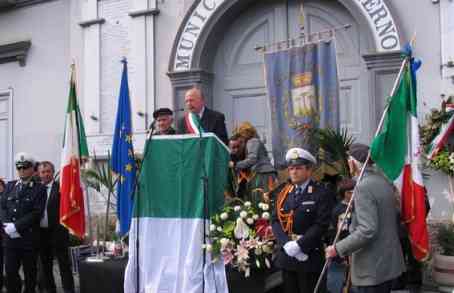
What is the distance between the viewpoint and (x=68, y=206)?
7.07 metres

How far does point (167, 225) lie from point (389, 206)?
96.8 inches

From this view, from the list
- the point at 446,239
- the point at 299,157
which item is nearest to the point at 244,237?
the point at 299,157

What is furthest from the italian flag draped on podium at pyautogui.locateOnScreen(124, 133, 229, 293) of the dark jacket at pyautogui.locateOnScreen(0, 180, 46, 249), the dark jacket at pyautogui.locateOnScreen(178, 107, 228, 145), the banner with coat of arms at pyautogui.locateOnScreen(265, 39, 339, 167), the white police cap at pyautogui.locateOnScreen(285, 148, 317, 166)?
the banner with coat of arms at pyautogui.locateOnScreen(265, 39, 339, 167)

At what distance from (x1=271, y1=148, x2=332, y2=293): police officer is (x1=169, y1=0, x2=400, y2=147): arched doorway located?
334cm

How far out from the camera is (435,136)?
7.29 meters

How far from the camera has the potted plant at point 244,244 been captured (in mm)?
5633

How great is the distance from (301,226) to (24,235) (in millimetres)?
3716

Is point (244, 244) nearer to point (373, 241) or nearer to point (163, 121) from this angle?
point (373, 241)

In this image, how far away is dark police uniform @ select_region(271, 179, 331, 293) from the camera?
4934 millimetres

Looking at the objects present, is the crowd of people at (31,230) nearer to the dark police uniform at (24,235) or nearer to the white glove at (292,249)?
→ the dark police uniform at (24,235)

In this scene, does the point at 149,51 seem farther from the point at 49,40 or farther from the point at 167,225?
the point at 167,225

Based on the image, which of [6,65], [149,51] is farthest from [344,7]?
[6,65]

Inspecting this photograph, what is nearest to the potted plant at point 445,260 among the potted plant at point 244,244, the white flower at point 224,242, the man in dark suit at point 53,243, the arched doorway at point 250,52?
the arched doorway at point 250,52

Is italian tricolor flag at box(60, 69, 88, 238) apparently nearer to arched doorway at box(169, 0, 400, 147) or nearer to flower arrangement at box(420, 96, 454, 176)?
arched doorway at box(169, 0, 400, 147)
